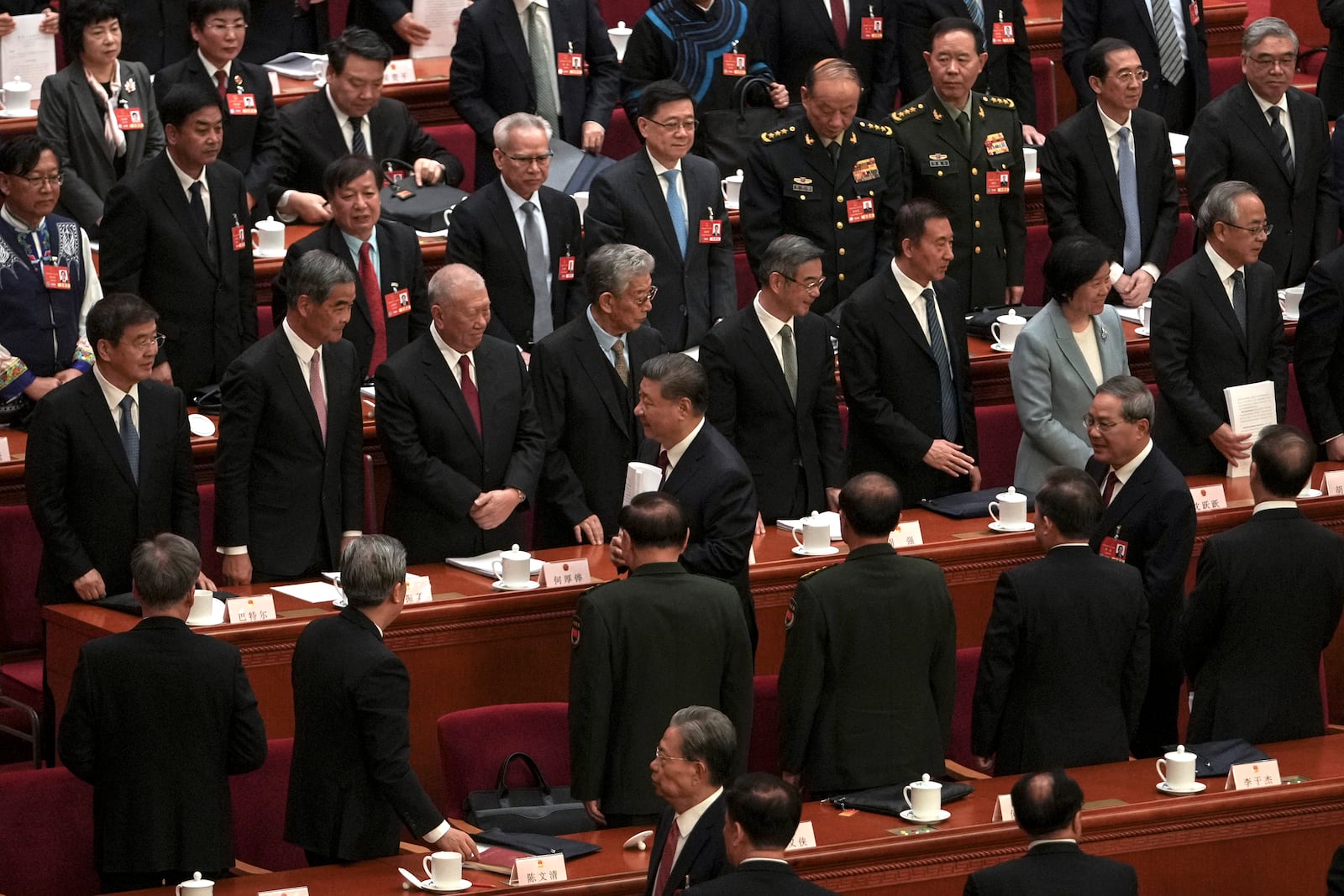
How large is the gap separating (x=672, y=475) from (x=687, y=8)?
10.0 ft

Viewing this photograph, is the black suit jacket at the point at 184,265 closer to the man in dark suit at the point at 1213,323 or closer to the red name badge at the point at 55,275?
the red name badge at the point at 55,275

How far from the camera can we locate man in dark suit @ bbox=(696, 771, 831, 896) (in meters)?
3.95

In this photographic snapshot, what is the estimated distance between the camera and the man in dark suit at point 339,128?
732 cm

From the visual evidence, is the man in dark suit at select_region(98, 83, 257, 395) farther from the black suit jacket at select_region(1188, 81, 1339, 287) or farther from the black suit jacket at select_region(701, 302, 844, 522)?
the black suit jacket at select_region(1188, 81, 1339, 287)

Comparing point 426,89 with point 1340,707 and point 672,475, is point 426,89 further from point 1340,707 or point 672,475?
point 1340,707

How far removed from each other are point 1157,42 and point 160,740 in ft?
18.2

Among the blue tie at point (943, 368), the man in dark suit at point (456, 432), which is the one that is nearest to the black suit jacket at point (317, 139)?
the man in dark suit at point (456, 432)

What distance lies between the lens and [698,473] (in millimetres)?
5355

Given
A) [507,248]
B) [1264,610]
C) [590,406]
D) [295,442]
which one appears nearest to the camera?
[1264,610]

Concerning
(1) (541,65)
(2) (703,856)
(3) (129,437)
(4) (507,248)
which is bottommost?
(2) (703,856)

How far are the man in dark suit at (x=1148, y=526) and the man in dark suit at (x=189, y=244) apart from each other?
2.76 meters

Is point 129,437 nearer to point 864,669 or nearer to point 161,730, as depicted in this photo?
point 161,730

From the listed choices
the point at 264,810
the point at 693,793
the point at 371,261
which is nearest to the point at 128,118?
the point at 371,261

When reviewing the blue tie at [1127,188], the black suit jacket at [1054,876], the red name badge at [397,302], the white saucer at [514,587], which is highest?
the blue tie at [1127,188]
